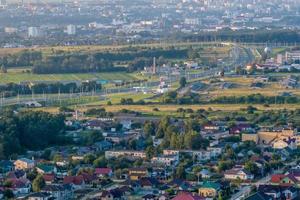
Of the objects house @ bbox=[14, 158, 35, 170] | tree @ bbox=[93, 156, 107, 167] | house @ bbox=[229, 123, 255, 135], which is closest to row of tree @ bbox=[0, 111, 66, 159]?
house @ bbox=[14, 158, 35, 170]

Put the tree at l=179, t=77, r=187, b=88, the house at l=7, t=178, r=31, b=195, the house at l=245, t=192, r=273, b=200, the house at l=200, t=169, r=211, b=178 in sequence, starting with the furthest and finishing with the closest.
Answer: the tree at l=179, t=77, r=187, b=88, the house at l=200, t=169, r=211, b=178, the house at l=7, t=178, r=31, b=195, the house at l=245, t=192, r=273, b=200

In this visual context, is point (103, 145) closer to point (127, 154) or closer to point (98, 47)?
point (127, 154)

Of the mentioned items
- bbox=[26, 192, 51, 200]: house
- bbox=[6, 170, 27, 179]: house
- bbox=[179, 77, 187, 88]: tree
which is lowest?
bbox=[179, 77, 187, 88]: tree

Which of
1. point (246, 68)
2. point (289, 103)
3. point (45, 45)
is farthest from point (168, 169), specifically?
point (45, 45)

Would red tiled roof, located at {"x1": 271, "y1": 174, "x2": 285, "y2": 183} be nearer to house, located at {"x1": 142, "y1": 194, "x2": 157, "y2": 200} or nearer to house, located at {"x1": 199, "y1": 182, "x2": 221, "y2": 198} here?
house, located at {"x1": 199, "y1": 182, "x2": 221, "y2": 198}

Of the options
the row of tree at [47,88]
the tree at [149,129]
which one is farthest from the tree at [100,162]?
the row of tree at [47,88]

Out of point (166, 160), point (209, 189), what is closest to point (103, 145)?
point (166, 160)
